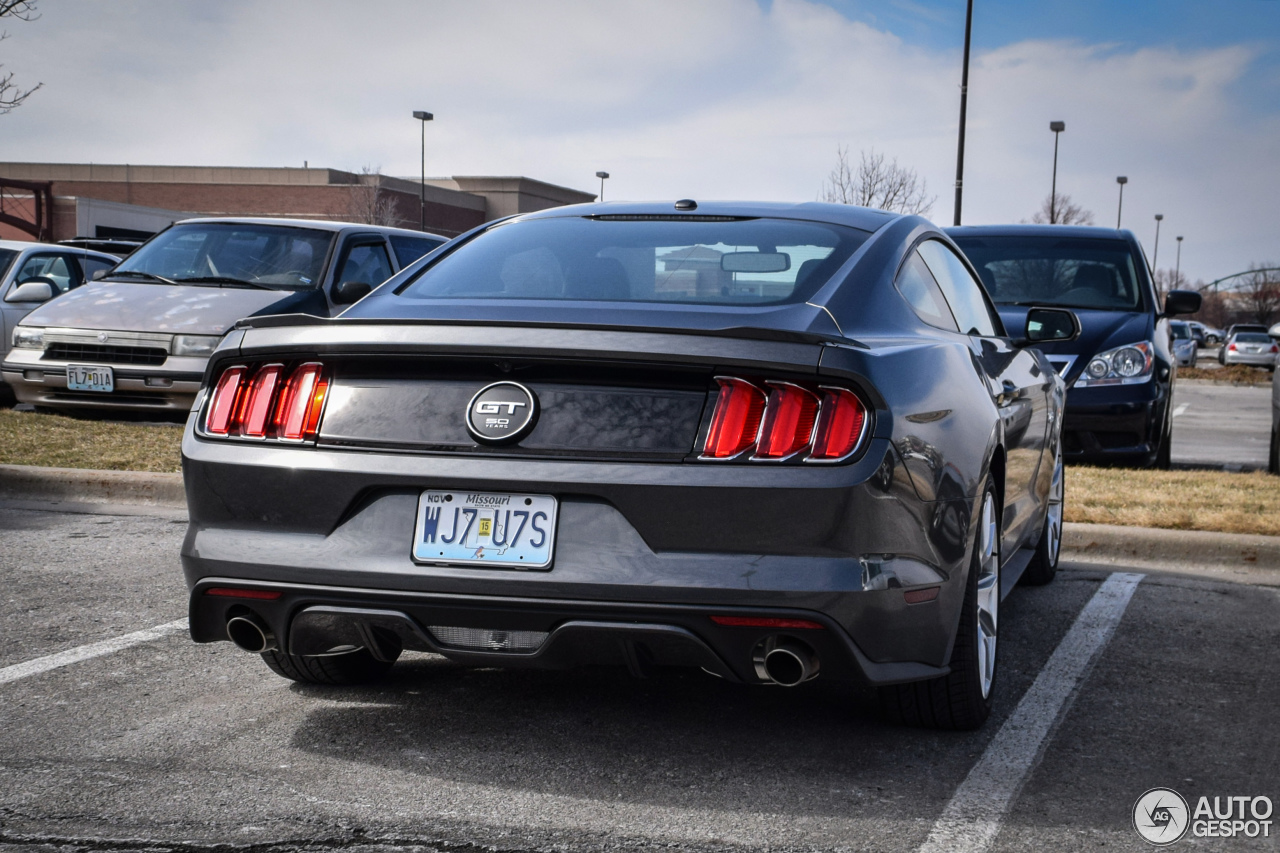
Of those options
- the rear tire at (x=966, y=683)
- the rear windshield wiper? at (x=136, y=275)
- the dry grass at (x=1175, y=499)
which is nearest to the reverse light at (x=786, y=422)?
the rear tire at (x=966, y=683)

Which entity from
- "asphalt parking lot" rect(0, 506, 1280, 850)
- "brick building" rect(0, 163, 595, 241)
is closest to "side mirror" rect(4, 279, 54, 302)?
"asphalt parking lot" rect(0, 506, 1280, 850)

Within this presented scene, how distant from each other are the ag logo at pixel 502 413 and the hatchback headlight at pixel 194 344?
269 inches

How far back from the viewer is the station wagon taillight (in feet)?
10.2

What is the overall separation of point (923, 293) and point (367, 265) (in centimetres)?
716

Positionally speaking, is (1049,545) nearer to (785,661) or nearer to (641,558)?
(785,661)

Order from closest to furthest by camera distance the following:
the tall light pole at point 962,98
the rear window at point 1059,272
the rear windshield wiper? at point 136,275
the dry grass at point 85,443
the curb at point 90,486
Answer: the curb at point 90,486, the dry grass at point 85,443, the rear window at point 1059,272, the rear windshield wiper? at point 136,275, the tall light pole at point 962,98

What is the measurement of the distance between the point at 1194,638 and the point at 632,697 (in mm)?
2333

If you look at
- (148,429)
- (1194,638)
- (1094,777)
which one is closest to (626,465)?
(1094,777)

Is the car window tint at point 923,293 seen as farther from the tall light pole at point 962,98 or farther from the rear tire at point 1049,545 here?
the tall light pole at point 962,98

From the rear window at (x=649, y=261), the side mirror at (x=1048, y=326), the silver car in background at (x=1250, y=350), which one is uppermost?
the rear window at (x=649, y=261)

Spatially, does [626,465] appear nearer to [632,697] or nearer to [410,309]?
[410,309]

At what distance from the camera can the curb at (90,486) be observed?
7742mm

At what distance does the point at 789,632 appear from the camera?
122 inches

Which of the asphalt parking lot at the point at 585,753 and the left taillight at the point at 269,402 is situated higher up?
the left taillight at the point at 269,402
